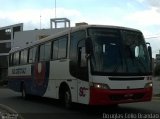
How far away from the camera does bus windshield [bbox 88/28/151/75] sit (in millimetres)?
14570

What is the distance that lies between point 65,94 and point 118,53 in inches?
137

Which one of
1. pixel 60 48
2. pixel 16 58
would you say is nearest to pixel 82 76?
pixel 60 48

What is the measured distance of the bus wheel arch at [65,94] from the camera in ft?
55.0

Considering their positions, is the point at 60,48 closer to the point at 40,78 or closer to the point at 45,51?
the point at 45,51

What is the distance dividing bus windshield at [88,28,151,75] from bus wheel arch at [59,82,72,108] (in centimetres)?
264

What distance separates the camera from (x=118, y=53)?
48.8 feet

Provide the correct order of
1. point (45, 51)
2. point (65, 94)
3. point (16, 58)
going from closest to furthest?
point (65, 94), point (45, 51), point (16, 58)

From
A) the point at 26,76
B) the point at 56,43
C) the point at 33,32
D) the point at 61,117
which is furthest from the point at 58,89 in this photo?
the point at 33,32

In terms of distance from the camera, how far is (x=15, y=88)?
26.6 m

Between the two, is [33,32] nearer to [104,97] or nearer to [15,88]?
[15,88]

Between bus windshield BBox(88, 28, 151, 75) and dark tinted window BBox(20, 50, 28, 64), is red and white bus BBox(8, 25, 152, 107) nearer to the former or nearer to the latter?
bus windshield BBox(88, 28, 151, 75)

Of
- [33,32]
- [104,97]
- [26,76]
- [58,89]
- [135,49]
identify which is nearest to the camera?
[104,97]

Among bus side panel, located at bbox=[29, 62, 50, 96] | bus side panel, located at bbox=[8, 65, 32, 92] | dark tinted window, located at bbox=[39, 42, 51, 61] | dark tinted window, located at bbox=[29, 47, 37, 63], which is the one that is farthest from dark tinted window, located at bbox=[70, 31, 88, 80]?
bus side panel, located at bbox=[8, 65, 32, 92]

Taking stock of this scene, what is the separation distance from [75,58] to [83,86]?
1346 mm
